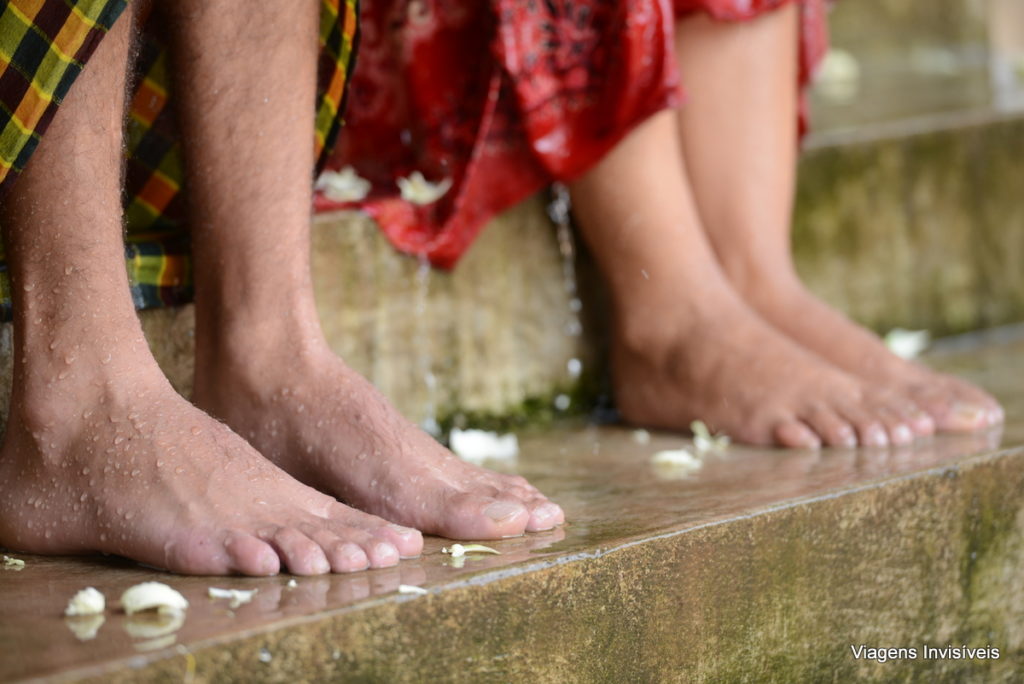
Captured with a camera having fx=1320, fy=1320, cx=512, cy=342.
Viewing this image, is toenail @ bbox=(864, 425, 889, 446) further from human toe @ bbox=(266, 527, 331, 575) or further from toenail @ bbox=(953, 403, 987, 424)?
human toe @ bbox=(266, 527, 331, 575)

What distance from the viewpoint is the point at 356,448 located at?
1.19 m

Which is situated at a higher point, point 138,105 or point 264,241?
point 138,105

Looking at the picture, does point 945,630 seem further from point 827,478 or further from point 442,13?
point 442,13

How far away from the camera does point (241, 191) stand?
1.25m

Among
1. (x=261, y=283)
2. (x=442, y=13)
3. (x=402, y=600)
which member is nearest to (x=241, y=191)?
(x=261, y=283)

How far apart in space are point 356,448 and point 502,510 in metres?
0.16

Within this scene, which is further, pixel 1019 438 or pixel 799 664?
pixel 1019 438

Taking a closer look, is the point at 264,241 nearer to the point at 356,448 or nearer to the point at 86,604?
the point at 356,448

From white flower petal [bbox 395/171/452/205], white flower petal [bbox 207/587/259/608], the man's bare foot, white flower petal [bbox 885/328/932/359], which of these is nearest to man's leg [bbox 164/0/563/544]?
the man's bare foot

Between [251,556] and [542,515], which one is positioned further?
[542,515]

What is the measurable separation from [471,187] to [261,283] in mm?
561

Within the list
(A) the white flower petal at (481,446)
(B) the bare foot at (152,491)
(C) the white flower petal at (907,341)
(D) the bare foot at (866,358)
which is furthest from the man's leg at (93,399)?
(C) the white flower petal at (907,341)

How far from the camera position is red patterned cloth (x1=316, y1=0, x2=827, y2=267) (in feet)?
5.43

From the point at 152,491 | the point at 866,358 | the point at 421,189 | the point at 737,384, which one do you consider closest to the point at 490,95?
the point at 421,189
